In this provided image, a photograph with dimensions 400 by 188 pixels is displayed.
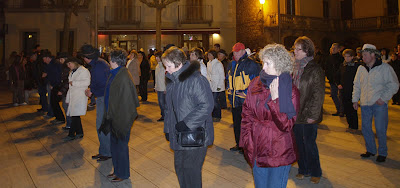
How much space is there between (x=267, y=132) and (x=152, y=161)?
3285 millimetres

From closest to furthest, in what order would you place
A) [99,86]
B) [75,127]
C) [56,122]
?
[99,86]
[75,127]
[56,122]

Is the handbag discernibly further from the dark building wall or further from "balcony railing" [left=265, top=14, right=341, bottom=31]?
"balcony railing" [left=265, top=14, right=341, bottom=31]

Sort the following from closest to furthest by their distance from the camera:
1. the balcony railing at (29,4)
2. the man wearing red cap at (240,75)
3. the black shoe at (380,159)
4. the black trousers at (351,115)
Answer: the black shoe at (380,159), the man wearing red cap at (240,75), the black trousers at (351,115), the balcony railing at (29,4)

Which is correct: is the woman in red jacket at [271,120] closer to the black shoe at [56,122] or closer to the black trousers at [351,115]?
the black trousers at [351,115]

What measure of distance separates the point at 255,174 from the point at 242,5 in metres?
26.6

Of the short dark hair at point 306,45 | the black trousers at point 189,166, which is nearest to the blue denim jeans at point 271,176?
the black trousers at point 189,166

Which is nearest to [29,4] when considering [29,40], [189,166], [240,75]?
[29,40]

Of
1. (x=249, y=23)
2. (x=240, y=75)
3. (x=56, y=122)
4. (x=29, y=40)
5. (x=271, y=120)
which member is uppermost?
(x=249, y=23)

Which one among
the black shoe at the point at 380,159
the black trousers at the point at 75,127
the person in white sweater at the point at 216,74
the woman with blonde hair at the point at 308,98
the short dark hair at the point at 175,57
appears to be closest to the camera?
the short dark hair at the point at 175,57

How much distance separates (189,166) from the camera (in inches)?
144

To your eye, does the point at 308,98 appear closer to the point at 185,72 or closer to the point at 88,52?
the point at 185,72

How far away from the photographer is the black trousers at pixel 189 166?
3.67 meters

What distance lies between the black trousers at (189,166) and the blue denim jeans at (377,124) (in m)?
3.52

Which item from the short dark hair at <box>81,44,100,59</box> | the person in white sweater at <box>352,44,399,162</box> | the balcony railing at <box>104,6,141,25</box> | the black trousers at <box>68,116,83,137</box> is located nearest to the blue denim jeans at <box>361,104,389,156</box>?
the person in white sweater at <box>352,44,399,162</box>
